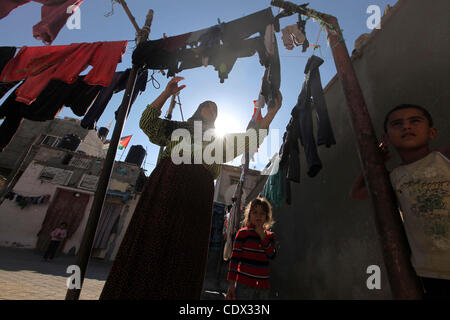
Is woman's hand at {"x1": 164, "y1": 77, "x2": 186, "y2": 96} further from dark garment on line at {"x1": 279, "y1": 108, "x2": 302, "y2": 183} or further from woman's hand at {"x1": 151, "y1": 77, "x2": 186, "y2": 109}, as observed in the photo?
dark garment on line at {"x1": 279, "y1": 108, "x2": 302, "y2": 183}

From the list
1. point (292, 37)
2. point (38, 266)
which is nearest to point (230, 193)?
point (38, 266)

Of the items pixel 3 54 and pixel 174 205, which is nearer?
pixel 174 205

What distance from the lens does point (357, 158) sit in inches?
128

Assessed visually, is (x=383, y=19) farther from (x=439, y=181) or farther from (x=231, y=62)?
(x=439, y=181)

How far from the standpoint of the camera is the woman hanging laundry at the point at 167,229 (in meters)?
1.25

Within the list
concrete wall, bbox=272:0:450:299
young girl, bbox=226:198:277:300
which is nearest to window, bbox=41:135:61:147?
young girl, bbox=226:198:277:300

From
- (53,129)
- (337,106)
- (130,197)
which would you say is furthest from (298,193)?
(53,129)

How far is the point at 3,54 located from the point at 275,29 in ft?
17.3

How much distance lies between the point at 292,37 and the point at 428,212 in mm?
3287

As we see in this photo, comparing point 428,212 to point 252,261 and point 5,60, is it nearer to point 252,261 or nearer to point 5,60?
point 252,261

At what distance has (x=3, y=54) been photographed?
399 cm

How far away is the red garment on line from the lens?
364cm
